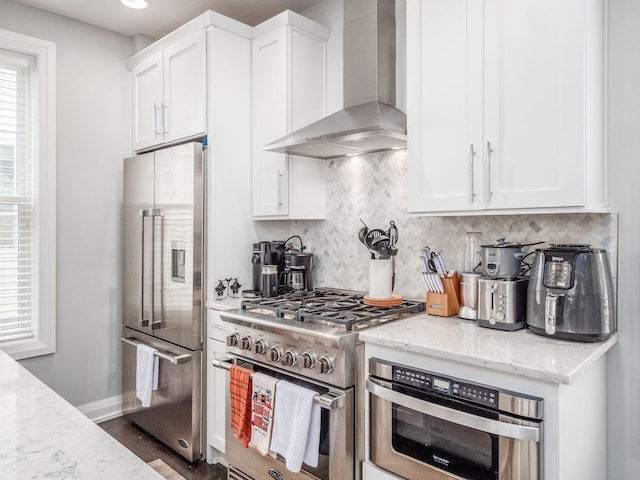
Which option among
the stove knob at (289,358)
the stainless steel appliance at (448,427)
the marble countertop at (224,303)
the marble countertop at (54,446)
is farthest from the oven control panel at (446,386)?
the marble countertop at (224,303)

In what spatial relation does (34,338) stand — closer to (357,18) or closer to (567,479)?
(357,18)

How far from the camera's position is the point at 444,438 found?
158cm

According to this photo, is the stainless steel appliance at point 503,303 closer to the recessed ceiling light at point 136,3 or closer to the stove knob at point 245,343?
the stove knob at point 245,343

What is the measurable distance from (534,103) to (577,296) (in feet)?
2.45

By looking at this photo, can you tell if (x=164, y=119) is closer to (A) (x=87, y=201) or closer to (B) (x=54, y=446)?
(A) (x=87, y=201)

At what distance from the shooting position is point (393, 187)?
261 centimetres

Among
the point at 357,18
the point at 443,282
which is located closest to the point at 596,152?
the point at 443,282

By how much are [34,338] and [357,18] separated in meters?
3.01

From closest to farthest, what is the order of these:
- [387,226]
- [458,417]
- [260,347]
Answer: [458,417], [260,347], [387,226]

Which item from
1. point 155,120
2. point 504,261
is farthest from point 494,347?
point 155,120

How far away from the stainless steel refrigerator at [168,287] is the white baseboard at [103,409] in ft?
0.56

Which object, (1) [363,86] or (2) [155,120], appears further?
(2) [155,120]

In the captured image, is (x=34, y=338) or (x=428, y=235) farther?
(x=34, y=338)

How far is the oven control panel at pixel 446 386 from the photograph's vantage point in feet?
4.74
